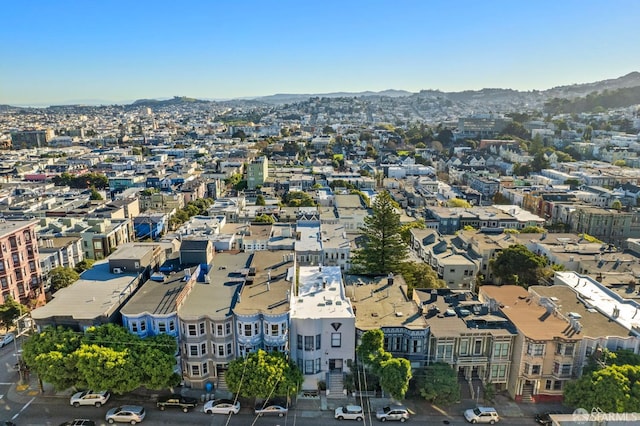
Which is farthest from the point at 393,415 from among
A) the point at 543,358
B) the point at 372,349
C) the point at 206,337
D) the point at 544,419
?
the point at 206,337

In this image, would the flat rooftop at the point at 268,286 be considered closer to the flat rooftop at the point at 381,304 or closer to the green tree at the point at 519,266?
the flat rooftop at the point at 381,304

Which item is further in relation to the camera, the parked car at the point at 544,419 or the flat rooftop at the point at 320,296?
the flat rooftop at the point at 320,296

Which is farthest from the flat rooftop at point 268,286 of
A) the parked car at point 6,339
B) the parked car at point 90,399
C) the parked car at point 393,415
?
the parked car at point 6,339

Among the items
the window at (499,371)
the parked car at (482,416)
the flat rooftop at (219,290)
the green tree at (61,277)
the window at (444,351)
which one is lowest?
the parked car at (482,416)

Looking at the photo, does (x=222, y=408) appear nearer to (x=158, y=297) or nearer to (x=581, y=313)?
(x=158, y=297)

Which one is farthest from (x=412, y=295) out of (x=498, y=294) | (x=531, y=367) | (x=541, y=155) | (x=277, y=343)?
(x=541, y=155)

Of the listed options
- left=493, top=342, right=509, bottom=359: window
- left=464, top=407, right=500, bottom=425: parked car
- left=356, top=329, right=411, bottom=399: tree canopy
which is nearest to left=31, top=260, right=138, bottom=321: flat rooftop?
left=356, top=329, right=411, bottom=399: tree canopy
